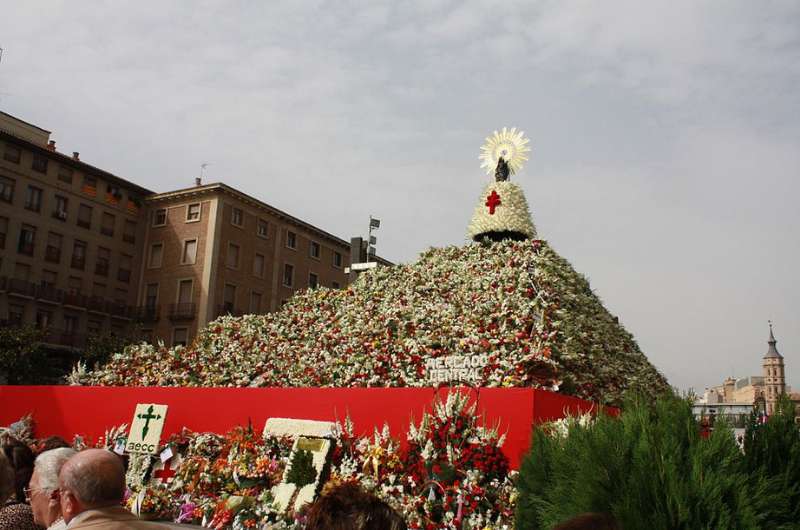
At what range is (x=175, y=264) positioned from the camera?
153 feet

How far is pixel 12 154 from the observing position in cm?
4197

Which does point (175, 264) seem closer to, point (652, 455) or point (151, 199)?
point (151, 199)

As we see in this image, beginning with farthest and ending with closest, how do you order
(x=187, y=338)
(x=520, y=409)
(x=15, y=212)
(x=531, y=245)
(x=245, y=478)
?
1. (x=187, y=338)
2. (x=15, y=212)
3. (x=531, y=245)
4. (x=245, y=478)
5. (x=520, y=409)

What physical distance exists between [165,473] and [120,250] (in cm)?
3824

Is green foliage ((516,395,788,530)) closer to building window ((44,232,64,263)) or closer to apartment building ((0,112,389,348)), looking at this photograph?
apartment building ((0,112,389,348))

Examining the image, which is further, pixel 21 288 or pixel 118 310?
pixel 118 310

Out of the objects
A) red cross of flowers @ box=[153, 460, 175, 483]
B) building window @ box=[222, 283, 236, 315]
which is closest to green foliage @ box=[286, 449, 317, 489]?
red cross of flowers @ box=[153, 460, 175, 483]


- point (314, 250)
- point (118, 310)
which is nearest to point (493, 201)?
point (118, 310)

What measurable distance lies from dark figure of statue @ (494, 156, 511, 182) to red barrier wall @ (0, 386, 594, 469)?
10674 mm

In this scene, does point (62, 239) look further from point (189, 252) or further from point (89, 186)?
point (189, 252)

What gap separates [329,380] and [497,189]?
789 cm

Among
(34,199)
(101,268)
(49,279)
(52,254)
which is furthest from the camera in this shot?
(101,268)

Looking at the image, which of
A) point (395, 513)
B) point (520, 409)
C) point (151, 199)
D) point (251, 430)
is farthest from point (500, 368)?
point (151, 199)

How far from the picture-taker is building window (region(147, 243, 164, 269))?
47.7 m
